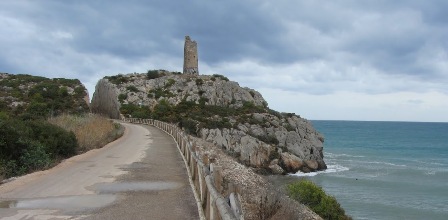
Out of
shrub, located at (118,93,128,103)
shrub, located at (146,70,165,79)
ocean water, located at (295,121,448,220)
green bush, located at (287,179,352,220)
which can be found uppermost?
shrub, located at (146,70,165,79)

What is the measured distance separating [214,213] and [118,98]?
2861 inches

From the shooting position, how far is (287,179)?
4428 centimetres

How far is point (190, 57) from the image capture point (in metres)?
85.7

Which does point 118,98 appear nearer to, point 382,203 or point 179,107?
point 179,107

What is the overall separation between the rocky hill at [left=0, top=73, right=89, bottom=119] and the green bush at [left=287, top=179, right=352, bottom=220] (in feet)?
81.7

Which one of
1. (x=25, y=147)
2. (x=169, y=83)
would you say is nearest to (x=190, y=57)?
(x=169, y=83)

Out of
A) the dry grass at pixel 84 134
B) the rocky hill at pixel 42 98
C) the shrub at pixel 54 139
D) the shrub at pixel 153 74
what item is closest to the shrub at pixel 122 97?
the rocky hill at pixel 42 98

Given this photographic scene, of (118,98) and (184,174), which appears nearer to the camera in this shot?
(184,174)

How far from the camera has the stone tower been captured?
274ft

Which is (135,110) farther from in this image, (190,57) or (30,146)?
(30,146)

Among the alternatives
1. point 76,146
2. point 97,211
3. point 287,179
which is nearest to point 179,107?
point 287,179

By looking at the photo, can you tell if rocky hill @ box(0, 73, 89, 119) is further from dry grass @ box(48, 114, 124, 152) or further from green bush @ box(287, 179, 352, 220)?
green bush @ box(287, 179, 352, 220)

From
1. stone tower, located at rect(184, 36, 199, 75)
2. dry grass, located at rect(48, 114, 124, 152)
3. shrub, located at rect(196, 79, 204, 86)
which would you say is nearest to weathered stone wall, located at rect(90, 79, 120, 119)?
shrub, located at rect(196, 79, 204, 86)

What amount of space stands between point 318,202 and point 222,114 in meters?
36.6
